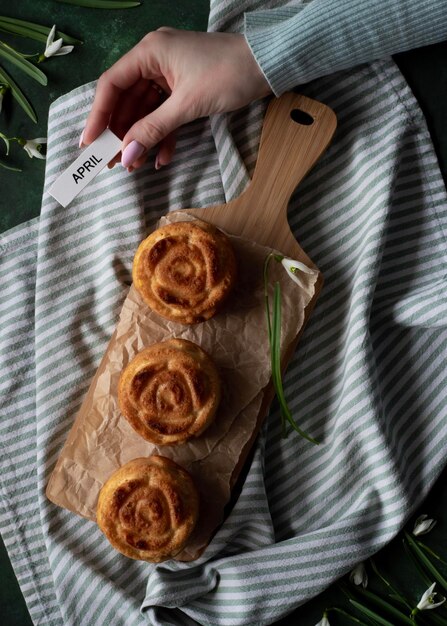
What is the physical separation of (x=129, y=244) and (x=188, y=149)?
35 centimetres

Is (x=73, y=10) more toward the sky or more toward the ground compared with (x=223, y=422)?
more toward the sky

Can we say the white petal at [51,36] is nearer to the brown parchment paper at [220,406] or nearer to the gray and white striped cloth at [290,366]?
the gray and white striped cloth at [290,366]

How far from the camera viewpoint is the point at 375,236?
216cm

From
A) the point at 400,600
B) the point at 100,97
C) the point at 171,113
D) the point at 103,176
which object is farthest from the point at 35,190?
the point at 400,600

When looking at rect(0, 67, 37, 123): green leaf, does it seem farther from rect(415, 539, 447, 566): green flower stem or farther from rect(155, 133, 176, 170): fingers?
rect(415, 539, 447, 566): green flower stem

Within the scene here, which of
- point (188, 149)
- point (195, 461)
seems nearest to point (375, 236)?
point (188, 149)

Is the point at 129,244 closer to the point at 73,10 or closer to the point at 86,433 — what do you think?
the point at 86,433

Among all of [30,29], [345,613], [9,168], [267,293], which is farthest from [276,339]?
[30,29]

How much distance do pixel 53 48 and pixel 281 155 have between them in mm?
809

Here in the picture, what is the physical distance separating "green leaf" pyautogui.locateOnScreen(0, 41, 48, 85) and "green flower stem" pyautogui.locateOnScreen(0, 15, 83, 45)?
0.06 meters

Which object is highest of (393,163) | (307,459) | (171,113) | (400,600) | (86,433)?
(171,113)

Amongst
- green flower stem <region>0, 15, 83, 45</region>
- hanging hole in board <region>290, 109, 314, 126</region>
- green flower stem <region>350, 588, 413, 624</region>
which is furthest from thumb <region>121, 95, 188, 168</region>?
green flower stem <region>350, 588, 413, 624</region>

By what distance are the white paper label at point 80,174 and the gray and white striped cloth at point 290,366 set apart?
146mm

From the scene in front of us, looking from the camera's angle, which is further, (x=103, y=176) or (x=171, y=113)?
(x=103, y=176)
